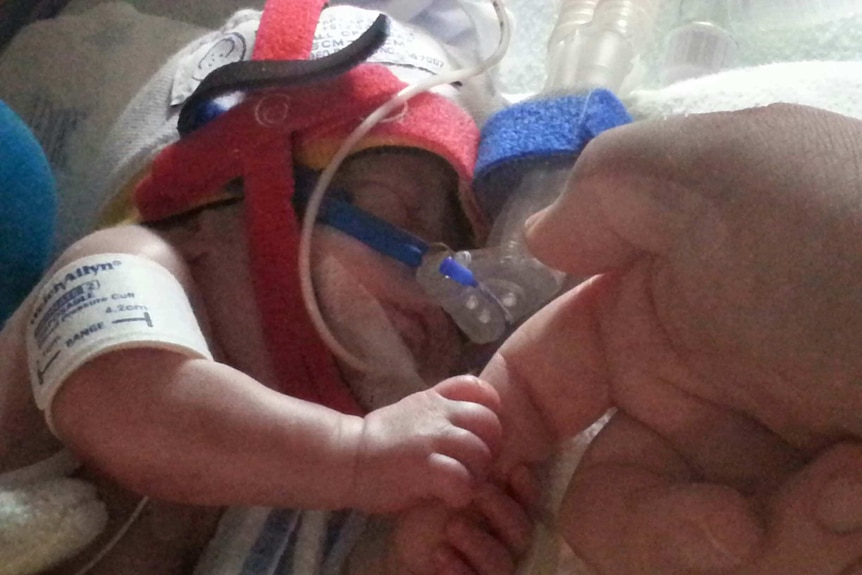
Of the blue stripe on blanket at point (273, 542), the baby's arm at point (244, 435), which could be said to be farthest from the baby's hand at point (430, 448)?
the blue stripe on blanket at point (273, 542)

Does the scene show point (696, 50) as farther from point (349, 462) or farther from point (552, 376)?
point (349, 462)

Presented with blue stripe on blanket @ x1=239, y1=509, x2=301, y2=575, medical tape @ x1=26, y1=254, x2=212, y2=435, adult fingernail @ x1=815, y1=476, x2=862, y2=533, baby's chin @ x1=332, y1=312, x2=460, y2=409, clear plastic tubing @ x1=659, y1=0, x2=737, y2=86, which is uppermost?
adult fingernail @ x1=815, y1=476, x2=862, y2=533

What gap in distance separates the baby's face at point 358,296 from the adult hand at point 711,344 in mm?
154

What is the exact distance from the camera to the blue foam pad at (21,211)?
0.78 meters

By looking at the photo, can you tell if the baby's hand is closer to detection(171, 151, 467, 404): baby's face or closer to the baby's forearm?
the baby's forearm

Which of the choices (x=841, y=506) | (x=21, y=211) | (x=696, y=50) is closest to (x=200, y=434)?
(x=21, y=211)

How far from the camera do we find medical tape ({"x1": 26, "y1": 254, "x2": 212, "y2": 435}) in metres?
0.66

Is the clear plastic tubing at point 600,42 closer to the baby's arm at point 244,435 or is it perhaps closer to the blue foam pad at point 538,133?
the blue foam pad at point 538,133

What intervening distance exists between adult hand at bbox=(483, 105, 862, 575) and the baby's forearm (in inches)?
5.5

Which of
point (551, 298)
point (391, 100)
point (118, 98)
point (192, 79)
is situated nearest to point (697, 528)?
point (551, 298)

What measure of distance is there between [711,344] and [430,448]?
199mm

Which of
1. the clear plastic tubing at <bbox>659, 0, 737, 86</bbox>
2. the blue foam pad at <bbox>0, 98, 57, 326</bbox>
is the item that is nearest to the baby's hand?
the blue foam pad at <bbox>0, 98, 57, 326</bbox>

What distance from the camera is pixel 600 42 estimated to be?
3.16 ft

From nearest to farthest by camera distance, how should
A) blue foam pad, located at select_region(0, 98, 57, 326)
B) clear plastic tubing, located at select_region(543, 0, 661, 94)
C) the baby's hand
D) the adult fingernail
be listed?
the adult fingernail
the baby's hand
blue foam pad, located at select_region(0, 98, 57, 326)
clear plastic tubing, located at select_region(543, 0, 661, 94)
